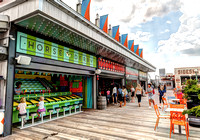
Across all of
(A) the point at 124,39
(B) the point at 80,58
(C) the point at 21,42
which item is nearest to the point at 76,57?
(B) the point at 80,58

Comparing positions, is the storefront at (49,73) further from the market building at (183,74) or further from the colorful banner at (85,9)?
the market building at (183,74)

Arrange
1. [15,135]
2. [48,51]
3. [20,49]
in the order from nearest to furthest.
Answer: [15,135] < [20,49] < [48,51]

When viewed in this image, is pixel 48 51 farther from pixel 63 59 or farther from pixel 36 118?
pixel 36 118

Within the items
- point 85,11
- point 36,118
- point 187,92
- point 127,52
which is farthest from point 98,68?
point 187,92

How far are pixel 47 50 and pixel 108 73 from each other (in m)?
6.21

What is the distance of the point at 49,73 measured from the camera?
22.3 feet

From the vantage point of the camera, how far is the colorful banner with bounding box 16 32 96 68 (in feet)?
17.3

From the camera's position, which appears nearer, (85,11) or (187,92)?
(187,92)

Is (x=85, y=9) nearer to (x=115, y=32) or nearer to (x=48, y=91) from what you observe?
(x=115, y=32)

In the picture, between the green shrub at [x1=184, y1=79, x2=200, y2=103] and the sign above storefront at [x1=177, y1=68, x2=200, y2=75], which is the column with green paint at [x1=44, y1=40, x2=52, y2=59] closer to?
the green shrub at [x1=184, y1=79, x2=200, y2=103]

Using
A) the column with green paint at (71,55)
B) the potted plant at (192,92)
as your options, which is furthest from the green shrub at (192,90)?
the column with green paint at (71,55)

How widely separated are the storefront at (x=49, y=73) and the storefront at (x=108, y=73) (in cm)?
120

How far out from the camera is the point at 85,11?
7410mm

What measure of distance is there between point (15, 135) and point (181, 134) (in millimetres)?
5902
